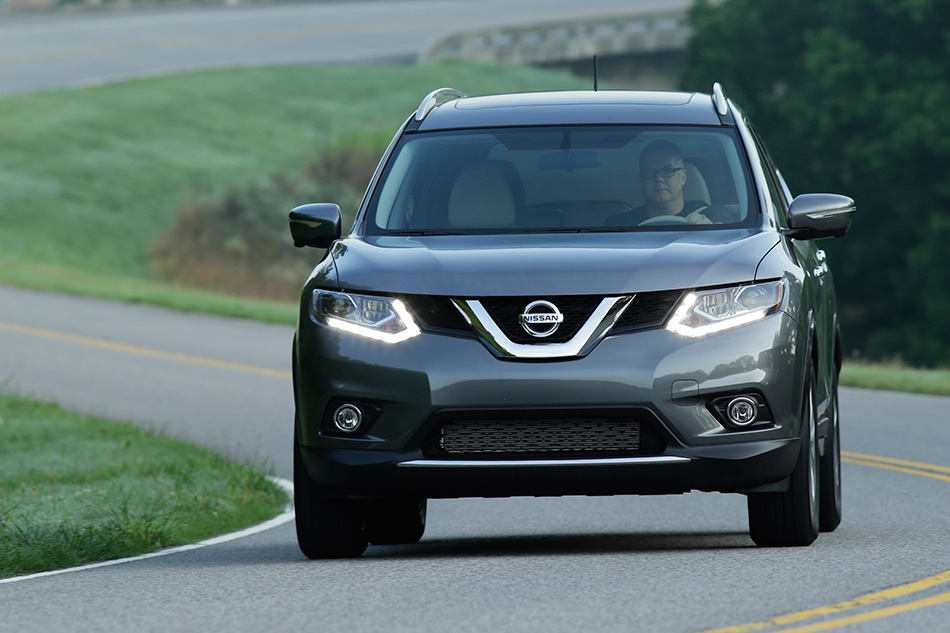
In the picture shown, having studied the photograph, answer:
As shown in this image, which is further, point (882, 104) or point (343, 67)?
point (343, 67)

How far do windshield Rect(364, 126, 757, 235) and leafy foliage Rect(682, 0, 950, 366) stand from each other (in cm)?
2991

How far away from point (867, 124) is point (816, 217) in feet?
109

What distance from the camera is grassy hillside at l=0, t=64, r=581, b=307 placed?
38438mm

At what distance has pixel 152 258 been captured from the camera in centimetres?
3844

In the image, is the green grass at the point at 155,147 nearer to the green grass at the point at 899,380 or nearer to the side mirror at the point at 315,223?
the green grass at the point at 899,380

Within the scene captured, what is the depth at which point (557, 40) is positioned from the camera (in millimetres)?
58500

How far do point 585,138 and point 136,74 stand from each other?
4529 centimetres

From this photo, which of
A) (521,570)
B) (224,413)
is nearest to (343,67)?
(224,413)

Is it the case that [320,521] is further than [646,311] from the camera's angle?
Yes

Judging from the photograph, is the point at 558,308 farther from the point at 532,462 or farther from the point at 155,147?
the point at 155,147

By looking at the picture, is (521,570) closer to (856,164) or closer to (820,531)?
(820,531)

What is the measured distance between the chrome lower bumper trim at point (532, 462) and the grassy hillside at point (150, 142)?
23.8 metres

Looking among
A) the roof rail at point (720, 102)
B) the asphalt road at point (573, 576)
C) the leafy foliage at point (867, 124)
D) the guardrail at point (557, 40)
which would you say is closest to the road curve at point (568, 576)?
the asphalt road at point (573, 576)

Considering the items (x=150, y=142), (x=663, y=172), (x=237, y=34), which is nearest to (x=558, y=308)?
(x=663, y=172)
